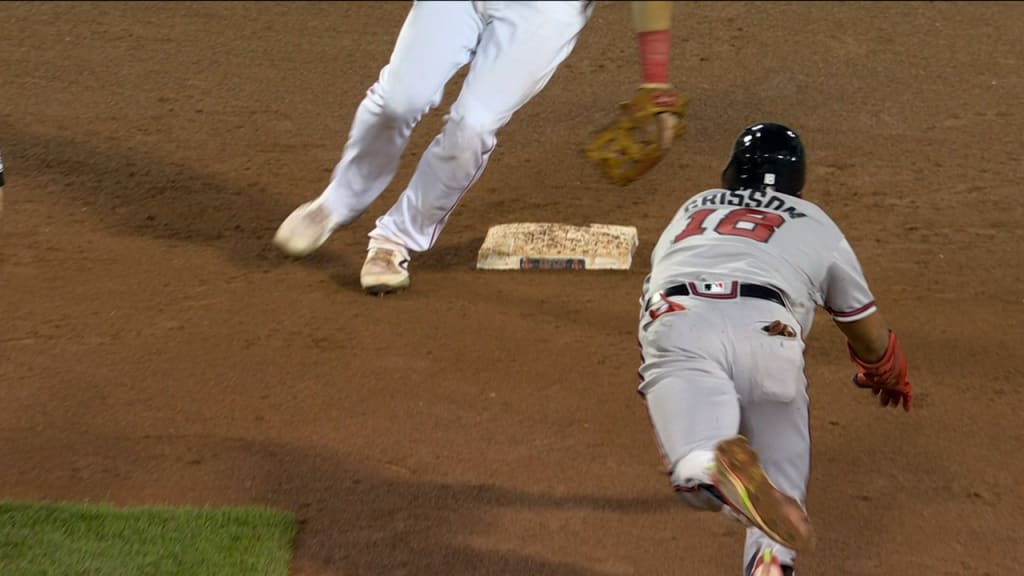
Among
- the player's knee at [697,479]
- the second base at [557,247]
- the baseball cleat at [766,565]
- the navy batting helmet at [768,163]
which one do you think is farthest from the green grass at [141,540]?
the second base at [557,247]

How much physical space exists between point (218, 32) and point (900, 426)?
5133 millimetres

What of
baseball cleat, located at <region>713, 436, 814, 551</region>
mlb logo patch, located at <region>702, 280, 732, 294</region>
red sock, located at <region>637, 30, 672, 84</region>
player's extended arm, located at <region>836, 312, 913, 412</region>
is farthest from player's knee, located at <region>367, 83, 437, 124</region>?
baseball cleat, located at <region>713, 436, 814, 551</region>

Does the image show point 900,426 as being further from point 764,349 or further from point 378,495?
point 378,495

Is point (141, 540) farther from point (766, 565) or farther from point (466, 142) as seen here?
point (466, 142)

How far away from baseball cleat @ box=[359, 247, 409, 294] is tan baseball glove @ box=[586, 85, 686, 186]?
109 centimetres

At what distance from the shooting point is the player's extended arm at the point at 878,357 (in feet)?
10.7

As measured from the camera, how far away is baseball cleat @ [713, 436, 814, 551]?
2578 mm

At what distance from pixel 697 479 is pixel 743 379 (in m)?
0.37

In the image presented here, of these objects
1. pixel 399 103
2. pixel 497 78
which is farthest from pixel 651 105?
pixel 399 103

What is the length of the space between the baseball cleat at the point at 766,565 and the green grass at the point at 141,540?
44.4 inches

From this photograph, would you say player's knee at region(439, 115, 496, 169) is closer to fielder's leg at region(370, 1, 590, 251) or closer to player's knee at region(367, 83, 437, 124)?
fielder's leg at region(370, 1, 590, 251)

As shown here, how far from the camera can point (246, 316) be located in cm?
445

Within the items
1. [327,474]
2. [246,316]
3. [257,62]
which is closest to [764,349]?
[327,474]

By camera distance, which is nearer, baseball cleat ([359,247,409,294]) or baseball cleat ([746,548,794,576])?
baseball cleat ([746,548,794,576])
